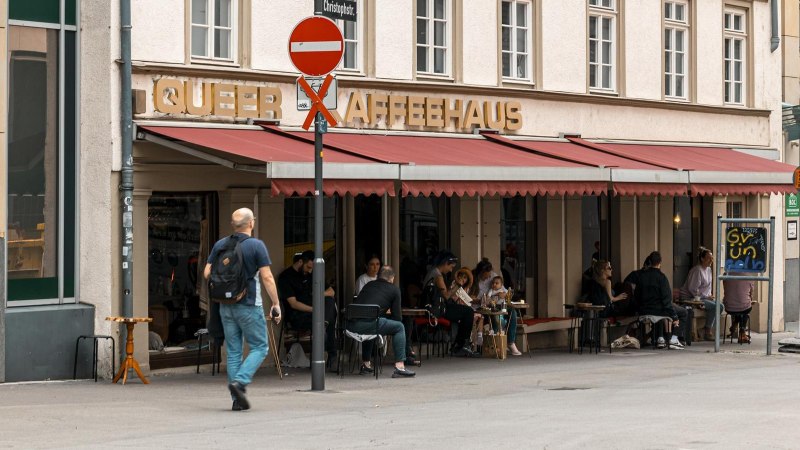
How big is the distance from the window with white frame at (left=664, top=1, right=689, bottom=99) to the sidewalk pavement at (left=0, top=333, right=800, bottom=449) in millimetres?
7930

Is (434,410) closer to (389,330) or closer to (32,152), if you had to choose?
(389,330)

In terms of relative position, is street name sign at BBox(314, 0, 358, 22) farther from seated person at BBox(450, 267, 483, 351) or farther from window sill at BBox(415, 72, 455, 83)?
seated person at BBox(450, 267, 483, 351)

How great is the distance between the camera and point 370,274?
19312mm

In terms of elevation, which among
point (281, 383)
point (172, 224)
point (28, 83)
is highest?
point (28, 83)

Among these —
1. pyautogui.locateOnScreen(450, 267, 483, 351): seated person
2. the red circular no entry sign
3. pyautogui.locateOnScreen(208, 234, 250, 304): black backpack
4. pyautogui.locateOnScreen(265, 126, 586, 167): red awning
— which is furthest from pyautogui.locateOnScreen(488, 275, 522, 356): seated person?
pyautogui.locateOnScreen(208, 234, 250, 304): black backpack

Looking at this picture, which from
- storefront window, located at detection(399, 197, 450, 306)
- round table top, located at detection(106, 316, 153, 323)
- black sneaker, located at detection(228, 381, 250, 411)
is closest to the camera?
black sneaker, located at detection(228, 381, 250, 411)

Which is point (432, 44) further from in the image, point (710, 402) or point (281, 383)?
point (710, 402)

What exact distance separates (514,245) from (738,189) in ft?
11.5

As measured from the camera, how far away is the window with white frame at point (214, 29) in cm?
1802

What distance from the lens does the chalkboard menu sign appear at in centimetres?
2194

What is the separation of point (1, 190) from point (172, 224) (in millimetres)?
2485

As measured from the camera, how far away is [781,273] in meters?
28.4

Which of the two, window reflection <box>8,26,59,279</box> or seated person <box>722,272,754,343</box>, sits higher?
window reflection <box>8,26,59,279</box>

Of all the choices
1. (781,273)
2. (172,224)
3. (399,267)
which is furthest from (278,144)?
(781,273)
